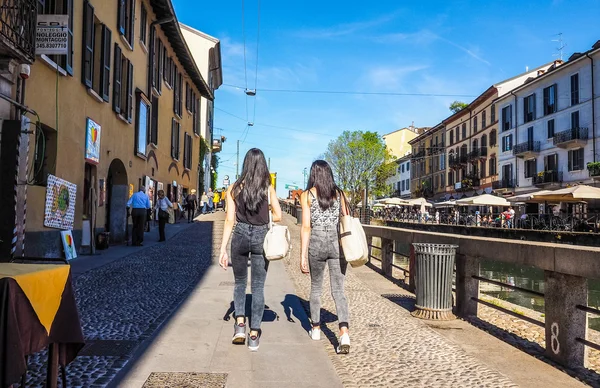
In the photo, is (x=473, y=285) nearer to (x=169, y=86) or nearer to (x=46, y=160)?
(x=46, y=160)

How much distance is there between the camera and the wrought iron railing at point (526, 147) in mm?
42000

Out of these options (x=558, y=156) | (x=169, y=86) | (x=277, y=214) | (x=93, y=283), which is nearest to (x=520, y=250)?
(x=277, y=214)

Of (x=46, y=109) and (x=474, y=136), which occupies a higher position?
(x=474, y=136)

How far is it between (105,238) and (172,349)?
965 cm

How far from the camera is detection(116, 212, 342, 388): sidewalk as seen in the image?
3.93 m

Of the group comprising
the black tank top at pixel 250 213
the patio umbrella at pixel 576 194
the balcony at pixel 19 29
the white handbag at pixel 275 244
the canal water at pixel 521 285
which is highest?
the balcony at pixel 19 29

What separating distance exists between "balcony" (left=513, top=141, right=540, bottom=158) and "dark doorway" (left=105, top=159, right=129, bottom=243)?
35.1 m

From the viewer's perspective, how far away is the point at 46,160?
35.6ft

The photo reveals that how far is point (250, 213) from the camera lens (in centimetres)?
476

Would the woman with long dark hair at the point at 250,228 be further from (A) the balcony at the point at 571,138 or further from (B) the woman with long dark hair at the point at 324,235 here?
(A) the balcony at the point at 571,138

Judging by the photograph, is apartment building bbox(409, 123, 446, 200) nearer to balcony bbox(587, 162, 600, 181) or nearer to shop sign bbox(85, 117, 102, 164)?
balcony bbox(587, 162, 600, 181)

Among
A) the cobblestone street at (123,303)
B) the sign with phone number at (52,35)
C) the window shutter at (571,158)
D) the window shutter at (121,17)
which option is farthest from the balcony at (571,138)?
the sign with phone number at (52,35)

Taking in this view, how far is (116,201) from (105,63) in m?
4.34

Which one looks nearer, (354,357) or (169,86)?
(354,357)
